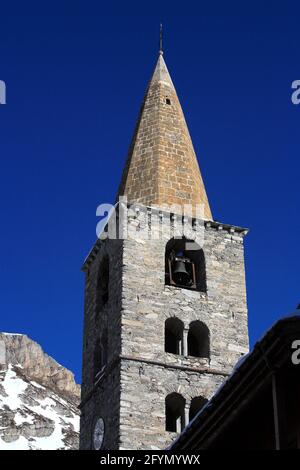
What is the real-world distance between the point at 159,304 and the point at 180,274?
150 centimetres

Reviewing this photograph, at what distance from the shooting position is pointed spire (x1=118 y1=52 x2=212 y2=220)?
1032 inches

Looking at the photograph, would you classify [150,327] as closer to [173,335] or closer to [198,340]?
[173,335]

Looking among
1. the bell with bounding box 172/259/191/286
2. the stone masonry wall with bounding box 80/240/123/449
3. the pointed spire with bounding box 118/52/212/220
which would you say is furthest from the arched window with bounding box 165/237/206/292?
the stone masonry wall with bounding box 80/240/123/449

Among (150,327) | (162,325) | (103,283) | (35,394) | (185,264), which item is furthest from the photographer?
(35,394)

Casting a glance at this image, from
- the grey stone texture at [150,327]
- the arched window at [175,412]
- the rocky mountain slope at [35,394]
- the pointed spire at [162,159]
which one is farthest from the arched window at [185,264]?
the rocky mountain slope at [35,394]

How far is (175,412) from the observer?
75.7ft

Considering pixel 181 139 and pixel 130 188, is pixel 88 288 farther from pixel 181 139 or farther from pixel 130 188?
pixel 181 139

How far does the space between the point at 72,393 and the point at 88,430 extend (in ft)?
351

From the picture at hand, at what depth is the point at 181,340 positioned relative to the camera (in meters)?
23.7

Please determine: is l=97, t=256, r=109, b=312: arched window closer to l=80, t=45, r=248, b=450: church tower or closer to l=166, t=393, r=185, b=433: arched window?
l=80, t=45, r=248, b=450: church tower

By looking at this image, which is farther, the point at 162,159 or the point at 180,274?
the point at 162,159

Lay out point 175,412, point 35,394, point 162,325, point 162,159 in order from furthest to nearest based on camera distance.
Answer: point 35,394 → point 162,159 → point 162,325 → point 175,412

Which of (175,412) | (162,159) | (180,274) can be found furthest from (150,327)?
(162,159)

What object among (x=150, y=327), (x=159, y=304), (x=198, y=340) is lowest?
(x=150, y=327)
